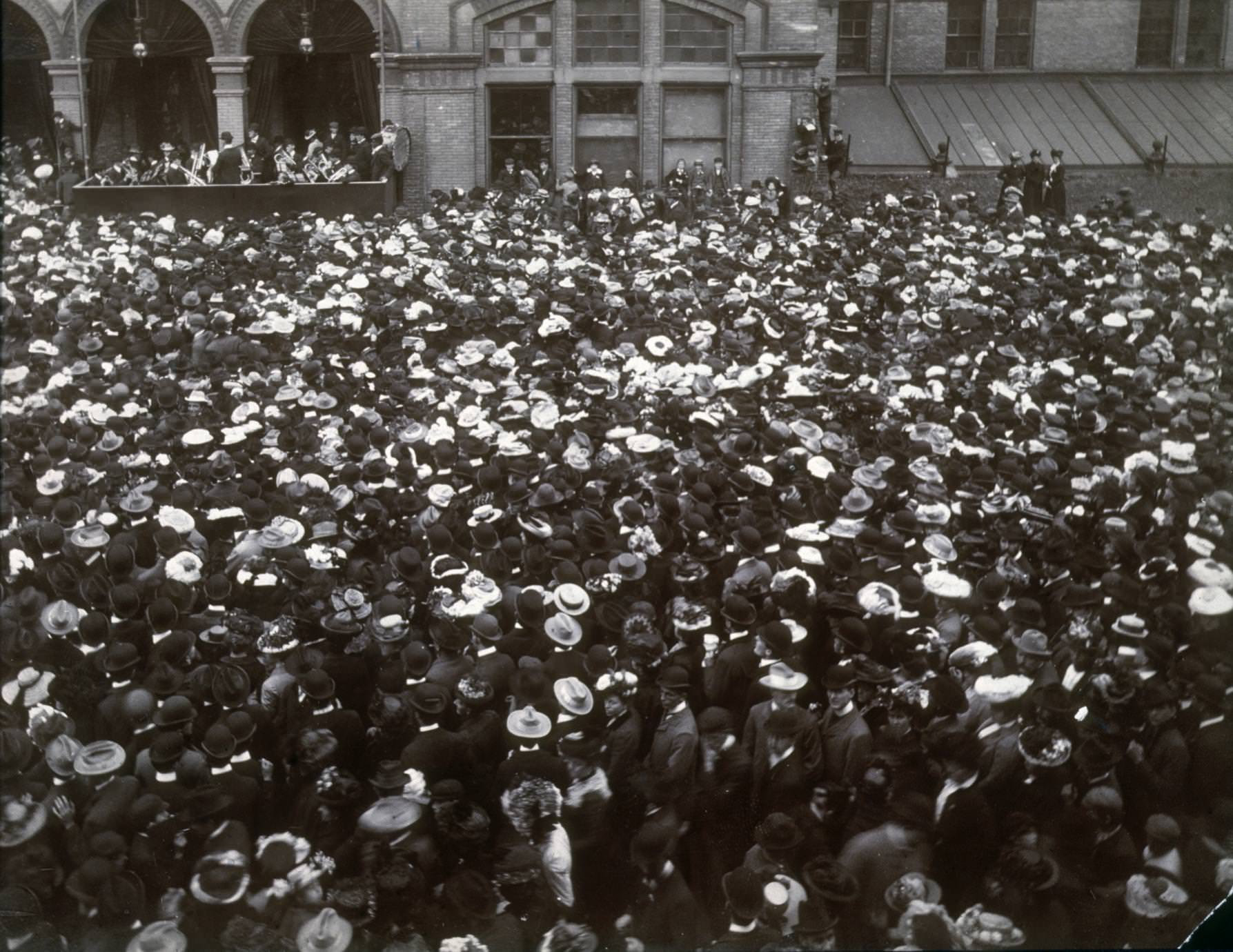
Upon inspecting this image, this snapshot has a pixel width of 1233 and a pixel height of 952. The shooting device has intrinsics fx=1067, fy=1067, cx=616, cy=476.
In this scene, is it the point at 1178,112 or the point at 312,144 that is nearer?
the point at 1178,112

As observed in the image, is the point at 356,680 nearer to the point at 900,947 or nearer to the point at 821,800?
the point at 821,800

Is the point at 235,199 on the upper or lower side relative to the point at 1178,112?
lower

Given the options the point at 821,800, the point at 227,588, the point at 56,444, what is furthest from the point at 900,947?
the point at 56,444

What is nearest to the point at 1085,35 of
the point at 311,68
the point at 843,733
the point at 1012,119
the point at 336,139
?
the point at 1012,119

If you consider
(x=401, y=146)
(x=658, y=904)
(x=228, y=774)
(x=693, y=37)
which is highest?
(x=693, y=37)

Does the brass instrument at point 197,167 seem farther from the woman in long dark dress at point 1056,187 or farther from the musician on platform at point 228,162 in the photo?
the woman in long dark dress at point 1056,187

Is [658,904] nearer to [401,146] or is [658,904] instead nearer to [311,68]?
[311,68]
